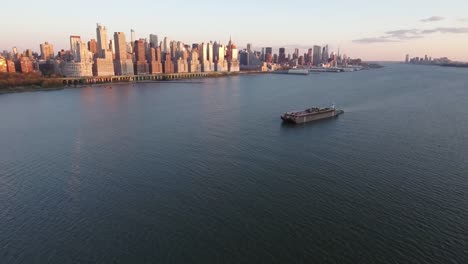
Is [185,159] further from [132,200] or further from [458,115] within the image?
[458,115]

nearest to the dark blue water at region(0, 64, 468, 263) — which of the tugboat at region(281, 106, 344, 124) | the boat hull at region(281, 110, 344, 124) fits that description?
the boat hull at region(281, 110, 344, 124)

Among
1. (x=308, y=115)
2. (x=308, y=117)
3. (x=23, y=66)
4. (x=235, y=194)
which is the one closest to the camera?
(x=235, y=194)

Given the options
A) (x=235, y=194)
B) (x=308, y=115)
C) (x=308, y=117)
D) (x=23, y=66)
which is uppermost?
(x=23, y=66)

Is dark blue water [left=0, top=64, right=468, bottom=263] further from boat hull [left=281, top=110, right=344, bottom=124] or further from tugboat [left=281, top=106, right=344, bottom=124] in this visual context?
tugboat [left=281, top=106, right=344, bottom=124]

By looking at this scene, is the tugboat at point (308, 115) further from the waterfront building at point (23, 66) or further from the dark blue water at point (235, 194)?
the waterfront building at point (23, 66)

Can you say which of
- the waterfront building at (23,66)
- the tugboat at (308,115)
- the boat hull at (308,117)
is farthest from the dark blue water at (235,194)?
the waterfront building at (23,66)

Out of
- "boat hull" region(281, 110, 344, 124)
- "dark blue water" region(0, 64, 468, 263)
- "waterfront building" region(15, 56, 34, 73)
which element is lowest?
"dark blue water" region(0, 64, 468, 263)

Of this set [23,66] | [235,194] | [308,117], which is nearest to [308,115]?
[308,117]

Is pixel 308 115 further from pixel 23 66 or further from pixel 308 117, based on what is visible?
pixel 23 66

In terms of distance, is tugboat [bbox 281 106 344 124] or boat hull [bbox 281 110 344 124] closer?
boat hull [bbox 281 110 344 124]
